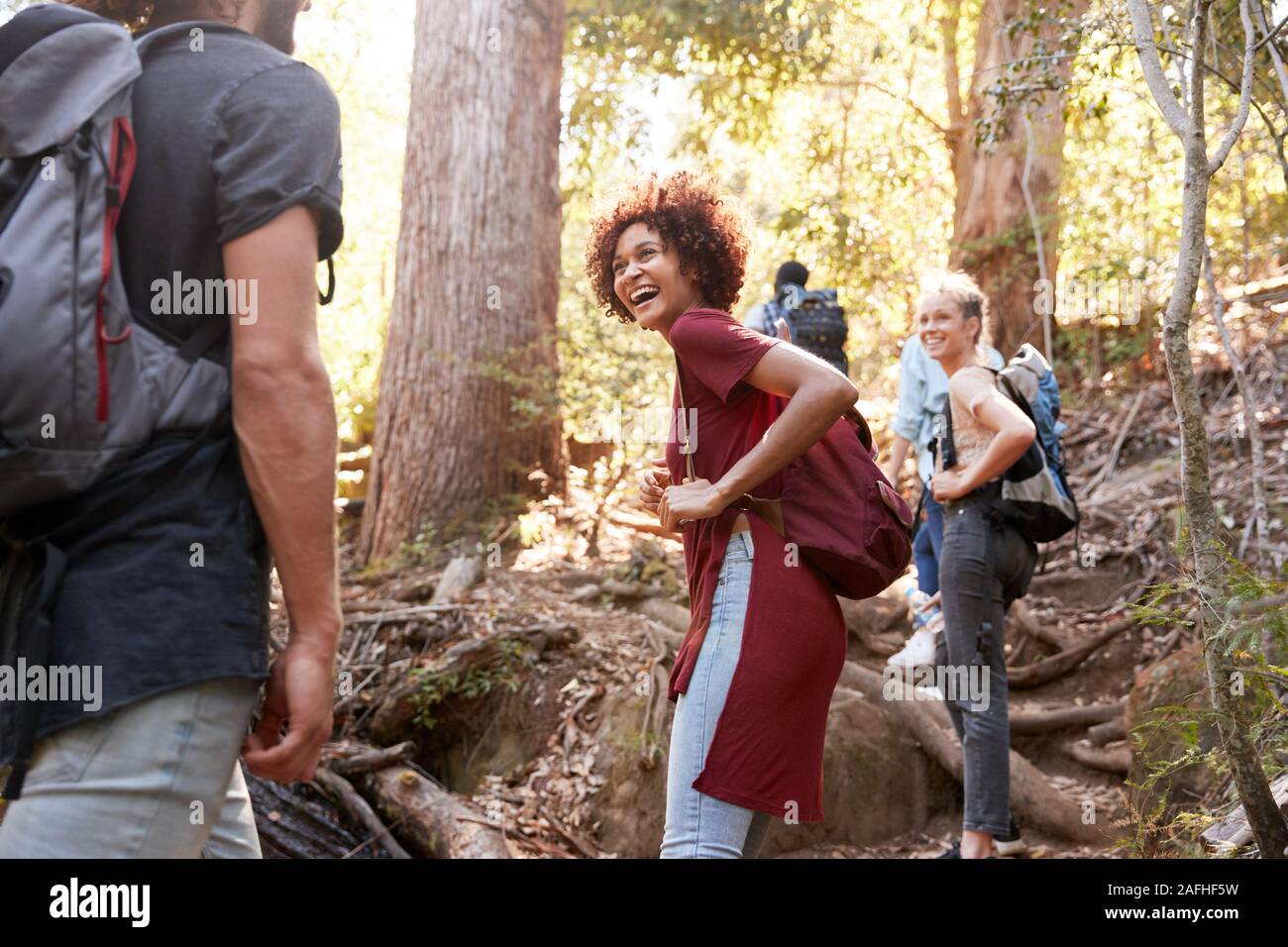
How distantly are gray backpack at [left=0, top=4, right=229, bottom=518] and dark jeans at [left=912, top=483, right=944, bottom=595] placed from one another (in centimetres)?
443

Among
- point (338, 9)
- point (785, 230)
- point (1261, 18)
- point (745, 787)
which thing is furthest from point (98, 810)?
point (338, 9)

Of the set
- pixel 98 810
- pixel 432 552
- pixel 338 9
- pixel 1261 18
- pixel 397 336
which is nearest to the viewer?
pixel 98 810

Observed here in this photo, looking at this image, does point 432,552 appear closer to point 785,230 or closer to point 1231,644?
point 785,230

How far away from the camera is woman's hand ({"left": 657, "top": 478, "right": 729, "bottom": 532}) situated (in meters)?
2.65

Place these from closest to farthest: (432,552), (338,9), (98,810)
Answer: (98,810) → (432,552) → (338,9)

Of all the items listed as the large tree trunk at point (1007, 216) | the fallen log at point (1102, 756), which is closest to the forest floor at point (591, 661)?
the fallen log at point (1102, 756)

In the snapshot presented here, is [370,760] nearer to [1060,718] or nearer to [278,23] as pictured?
[1060,718]

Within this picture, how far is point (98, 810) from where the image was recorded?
1.53 meters

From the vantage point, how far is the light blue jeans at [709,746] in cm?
250

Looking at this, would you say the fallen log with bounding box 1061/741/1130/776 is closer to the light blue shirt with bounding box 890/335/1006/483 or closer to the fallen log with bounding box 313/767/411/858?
the light blue shirt with bounding box 890/335/1006/483

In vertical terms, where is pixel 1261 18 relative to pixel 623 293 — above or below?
above

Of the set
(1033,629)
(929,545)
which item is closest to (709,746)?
(929,545)

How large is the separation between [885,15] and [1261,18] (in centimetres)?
1202

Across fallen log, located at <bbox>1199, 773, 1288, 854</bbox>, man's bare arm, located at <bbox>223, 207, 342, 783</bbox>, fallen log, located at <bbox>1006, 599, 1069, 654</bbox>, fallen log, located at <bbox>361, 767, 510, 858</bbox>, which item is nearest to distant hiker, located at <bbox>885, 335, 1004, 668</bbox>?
fallen log, located at <bbox>1006, 599, 1069, 654</bbox>
